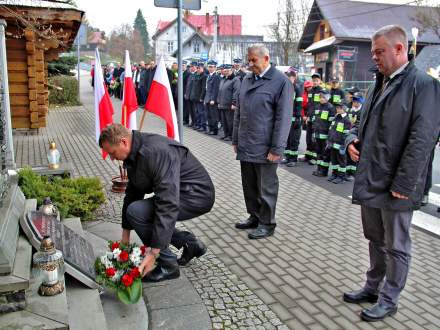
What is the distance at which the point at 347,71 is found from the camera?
3381cm

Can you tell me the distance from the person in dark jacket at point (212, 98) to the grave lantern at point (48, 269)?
34.8 ft

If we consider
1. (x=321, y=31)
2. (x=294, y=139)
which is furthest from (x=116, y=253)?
(x=321, y=31)

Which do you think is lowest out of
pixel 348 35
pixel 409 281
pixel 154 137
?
pixel 409 281

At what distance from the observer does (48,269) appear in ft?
9.65

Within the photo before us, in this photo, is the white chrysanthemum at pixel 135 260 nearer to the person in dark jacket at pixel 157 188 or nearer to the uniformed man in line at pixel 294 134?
the person in dark jacket at pixel 157 188

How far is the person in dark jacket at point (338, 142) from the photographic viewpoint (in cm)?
800

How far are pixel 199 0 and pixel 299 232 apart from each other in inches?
122

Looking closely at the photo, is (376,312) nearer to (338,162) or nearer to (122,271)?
(122,271)

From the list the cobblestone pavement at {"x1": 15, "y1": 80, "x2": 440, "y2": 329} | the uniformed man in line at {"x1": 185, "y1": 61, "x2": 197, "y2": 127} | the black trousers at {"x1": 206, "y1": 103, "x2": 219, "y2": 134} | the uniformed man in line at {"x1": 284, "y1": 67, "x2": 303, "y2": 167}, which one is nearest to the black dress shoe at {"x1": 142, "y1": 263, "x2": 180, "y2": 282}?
the cobblestone pavement at {"x1": 15, "y1": 80, "x2": 440, "y2": 329}

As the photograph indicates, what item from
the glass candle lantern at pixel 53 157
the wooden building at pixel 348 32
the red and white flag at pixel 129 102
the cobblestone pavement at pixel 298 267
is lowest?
the cobblestone pavement at pixel 298 267

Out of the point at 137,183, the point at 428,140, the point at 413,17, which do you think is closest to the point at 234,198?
the point at 137,183

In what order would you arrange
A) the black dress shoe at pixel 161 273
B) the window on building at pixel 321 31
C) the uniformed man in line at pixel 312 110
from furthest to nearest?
the window on building at pixel 321 31 → the uniformed man in line at pixel 312 110 → the black dress shoe at pixel 161 273

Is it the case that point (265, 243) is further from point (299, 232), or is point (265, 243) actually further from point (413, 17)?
point (413, 17)

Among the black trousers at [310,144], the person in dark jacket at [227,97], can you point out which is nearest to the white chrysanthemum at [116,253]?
the black trousers at [310,144]
